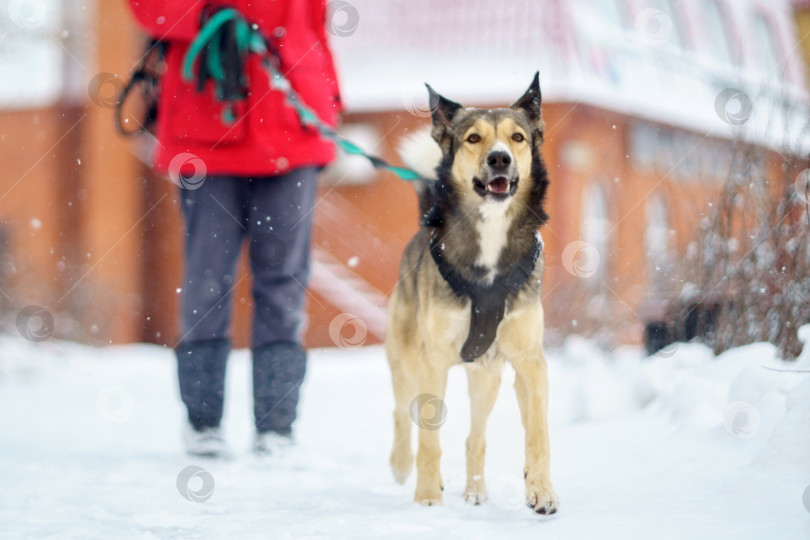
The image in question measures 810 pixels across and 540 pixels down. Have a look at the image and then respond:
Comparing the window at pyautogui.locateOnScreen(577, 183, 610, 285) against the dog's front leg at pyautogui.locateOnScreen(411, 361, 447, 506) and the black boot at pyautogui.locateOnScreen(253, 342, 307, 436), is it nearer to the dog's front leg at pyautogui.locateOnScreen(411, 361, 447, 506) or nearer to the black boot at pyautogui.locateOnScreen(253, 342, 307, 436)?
the black boot at pyautogui.locateOnScreen(253, 342, 307, 436)

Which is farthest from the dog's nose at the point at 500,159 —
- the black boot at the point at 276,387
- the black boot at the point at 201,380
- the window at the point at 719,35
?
the window at the point at 719,35

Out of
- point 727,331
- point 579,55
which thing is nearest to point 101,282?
point 579,55

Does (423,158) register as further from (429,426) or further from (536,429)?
(536,429)

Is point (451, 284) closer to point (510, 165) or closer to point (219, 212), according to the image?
point (510, 165)

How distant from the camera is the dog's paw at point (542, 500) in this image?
2.06 meters

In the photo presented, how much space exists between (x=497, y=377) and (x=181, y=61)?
188 centimetres

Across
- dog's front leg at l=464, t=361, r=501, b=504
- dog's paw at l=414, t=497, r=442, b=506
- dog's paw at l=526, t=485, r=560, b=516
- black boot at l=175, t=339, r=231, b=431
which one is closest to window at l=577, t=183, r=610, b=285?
dog's front leg at l=464, t=361, r=501, b=504

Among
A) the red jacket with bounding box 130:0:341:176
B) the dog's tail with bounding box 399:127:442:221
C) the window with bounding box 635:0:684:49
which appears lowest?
the dog's tail with bounding box 399:127:442:221

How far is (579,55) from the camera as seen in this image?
9.44 metres

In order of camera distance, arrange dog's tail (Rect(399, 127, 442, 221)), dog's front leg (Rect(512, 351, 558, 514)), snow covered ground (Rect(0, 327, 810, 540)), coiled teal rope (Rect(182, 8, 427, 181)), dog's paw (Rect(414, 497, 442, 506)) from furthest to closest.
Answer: coiled teal rope (Rect(182, 8, 427, 181)), dog's tail (Rect(399, 127, 442, 221)), dog's paw (Rect(414, 497, 442, 506)), dog's front leg (Rect(512, 351, 558, 514)), snow covered ground (Rect(0, 327, 810, 540))

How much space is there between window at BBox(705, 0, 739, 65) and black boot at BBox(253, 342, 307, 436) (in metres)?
11.2

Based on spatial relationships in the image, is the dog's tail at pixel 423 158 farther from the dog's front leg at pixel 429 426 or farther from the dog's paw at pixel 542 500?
the dog's paw at pixel 542 500

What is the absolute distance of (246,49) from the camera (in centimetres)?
304

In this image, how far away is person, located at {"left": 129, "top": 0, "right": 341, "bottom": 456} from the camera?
3045 mm
